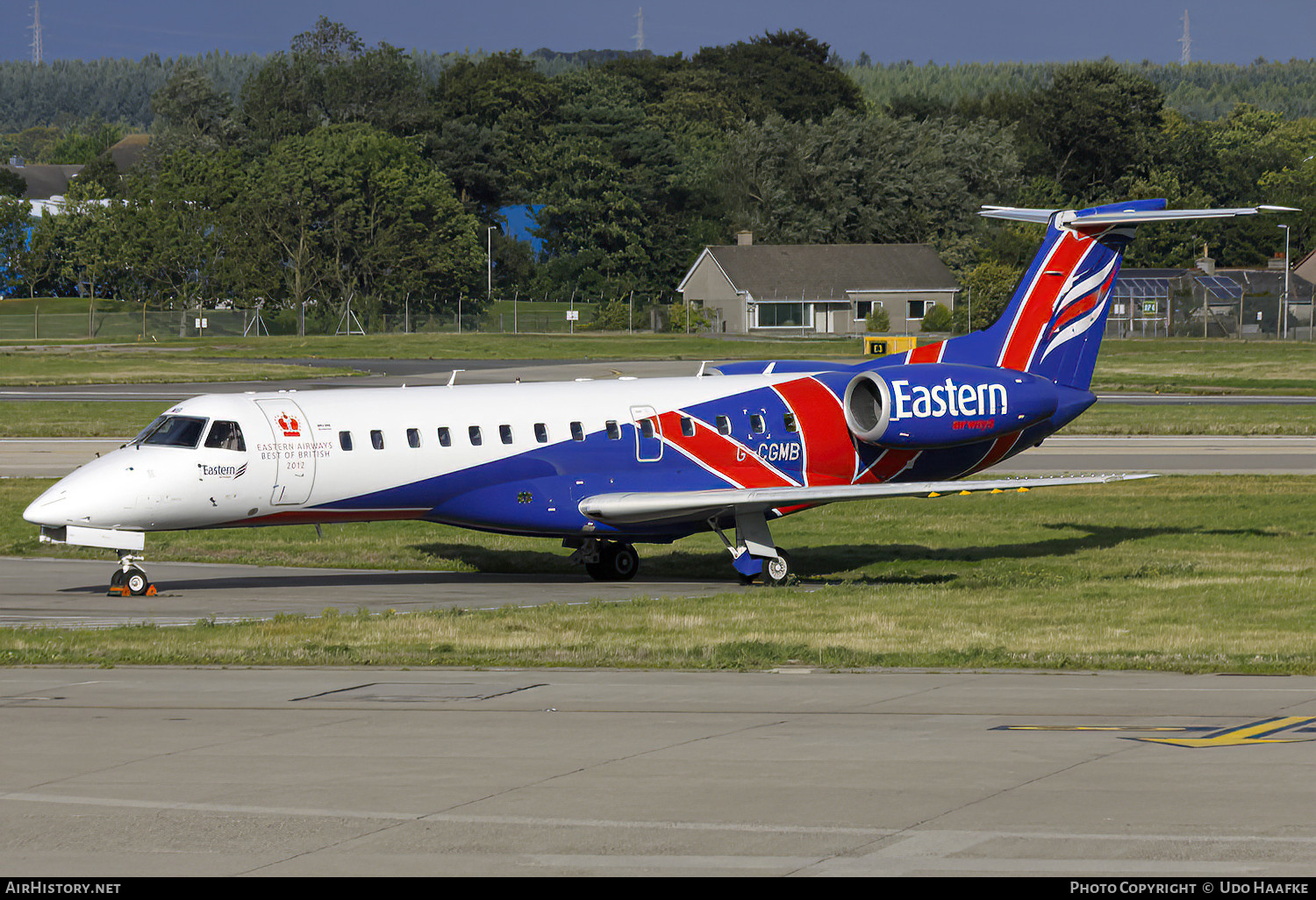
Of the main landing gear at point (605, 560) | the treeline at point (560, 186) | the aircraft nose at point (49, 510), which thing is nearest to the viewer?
the aircraft nose at point (49, 510)

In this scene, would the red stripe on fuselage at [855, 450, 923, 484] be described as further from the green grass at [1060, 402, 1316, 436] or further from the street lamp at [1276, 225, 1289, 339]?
the street lamp at [1276, 225, 1289, 339]

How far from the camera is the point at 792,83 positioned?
173625 mm

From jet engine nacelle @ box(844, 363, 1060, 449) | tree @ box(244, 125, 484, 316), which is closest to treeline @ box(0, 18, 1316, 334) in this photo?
tree @ box(244, 125, 484, 316)

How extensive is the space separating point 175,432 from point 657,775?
1447cm

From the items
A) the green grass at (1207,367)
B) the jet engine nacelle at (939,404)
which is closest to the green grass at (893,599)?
the jet engine nacelle at (939,404)

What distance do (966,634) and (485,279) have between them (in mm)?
122788

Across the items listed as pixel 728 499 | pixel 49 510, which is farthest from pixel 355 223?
pixel 49 510

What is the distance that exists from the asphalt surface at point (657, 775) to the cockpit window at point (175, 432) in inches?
282

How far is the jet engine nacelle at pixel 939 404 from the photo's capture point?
87.2 ft

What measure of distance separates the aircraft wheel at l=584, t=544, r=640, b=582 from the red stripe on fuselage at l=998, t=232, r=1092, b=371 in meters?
8.34

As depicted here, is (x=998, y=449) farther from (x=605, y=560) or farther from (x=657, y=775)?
(x=657, y=775)

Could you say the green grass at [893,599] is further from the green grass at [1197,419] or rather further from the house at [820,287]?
the house at [820,287]

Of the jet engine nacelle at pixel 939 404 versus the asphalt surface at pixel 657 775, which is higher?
the jet engine nacelle at pixel 939 404

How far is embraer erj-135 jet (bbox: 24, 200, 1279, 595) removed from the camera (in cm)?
2356
